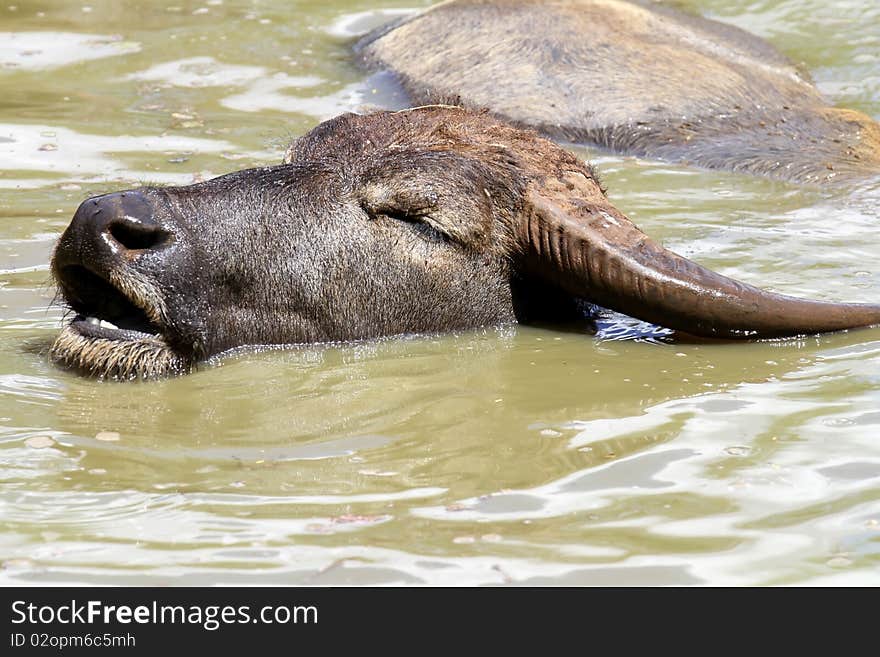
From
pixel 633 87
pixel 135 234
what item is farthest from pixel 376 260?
pixel 633 87

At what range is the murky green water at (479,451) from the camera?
4.27 metres

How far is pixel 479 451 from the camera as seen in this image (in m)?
5.20

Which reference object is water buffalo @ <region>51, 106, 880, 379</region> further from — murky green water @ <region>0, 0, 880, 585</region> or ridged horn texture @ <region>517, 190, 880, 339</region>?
murky green water @ <region>0, 0, 880, 585</region>

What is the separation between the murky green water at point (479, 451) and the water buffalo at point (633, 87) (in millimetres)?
1190

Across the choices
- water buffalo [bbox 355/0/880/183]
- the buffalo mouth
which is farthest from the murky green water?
water buffalo [bbox 355/0/880/183]

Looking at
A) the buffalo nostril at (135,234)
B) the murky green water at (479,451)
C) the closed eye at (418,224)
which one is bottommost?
the murky green water at (479,451)

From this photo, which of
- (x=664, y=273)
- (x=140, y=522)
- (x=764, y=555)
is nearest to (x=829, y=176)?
(x=664, y=273)

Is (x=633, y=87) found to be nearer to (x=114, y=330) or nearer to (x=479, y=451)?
(x=114, y=330)

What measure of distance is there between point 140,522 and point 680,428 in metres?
2.05

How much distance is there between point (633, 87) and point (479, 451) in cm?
621

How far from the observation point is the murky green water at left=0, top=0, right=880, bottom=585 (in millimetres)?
4266

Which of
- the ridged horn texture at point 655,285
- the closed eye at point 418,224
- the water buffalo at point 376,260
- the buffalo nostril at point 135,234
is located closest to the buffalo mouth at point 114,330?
the water buffalo at point 376,260

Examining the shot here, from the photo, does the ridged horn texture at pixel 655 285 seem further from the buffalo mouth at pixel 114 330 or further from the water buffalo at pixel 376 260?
the buffalo mouth at pixel 114 330

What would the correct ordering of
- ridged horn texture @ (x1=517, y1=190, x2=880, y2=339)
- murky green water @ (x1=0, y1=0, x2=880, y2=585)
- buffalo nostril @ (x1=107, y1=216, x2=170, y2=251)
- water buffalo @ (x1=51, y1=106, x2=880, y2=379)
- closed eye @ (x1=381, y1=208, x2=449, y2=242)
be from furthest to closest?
1. closed eye @ (x1=381, y1=208, x2=449, y2=242)
2. ridged horn texture @ (x1=517, y1=190, x2=880, y2=339)
3. water buffalo @ (x1=51, y1=106, x2=880, y2=379)
4. buffalo nostril @ (x1=107, y1=216, x2=170, y2=251)
5. murky green water @ (x1=0, y1=0, x2=880, y2=585)
